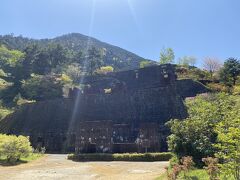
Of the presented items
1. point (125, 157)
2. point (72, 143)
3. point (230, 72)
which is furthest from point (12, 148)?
point (230, 72)

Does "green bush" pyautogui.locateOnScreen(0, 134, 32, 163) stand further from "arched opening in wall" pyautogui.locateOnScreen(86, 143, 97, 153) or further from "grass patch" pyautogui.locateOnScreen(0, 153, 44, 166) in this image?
"arched opening in wall" pyautogui.locateOnScreen(86, 143, 97, 153)

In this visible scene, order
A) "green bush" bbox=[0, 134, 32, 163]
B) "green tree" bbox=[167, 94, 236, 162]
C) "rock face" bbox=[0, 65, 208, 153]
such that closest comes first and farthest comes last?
"green tree" bbox=[167, 94, 236, 162] → "green bush" bbox=[0, 134, 32, 163] → "rock face" bbox=[0, 65, 208, 153]

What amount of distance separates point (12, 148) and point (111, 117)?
16.7 meters

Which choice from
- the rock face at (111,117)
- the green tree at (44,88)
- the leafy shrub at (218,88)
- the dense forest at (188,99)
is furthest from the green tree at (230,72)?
the green tree at (44,88)

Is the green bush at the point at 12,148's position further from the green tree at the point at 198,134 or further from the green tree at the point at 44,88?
the green tree at the point at 44,88

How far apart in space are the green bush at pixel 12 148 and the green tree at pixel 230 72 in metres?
39.6

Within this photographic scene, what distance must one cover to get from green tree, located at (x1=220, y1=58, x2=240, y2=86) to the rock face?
6213mm

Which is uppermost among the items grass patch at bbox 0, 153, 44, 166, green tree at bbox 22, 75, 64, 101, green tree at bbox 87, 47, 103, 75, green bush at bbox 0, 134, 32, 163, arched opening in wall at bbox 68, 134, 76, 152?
green tree at bbox 87, 47, 103, 75

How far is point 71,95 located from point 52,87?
43.3ft

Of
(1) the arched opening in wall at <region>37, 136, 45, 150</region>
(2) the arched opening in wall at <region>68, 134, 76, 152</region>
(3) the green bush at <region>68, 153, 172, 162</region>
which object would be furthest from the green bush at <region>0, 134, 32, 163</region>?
(1) the arched opening in wall at <region>37, 136, 45, 150</region>

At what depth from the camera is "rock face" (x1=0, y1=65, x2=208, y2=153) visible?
33.7 metres

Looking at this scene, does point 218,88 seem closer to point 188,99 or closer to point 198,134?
point 188,99

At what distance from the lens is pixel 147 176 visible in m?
18.1

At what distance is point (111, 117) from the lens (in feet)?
140
